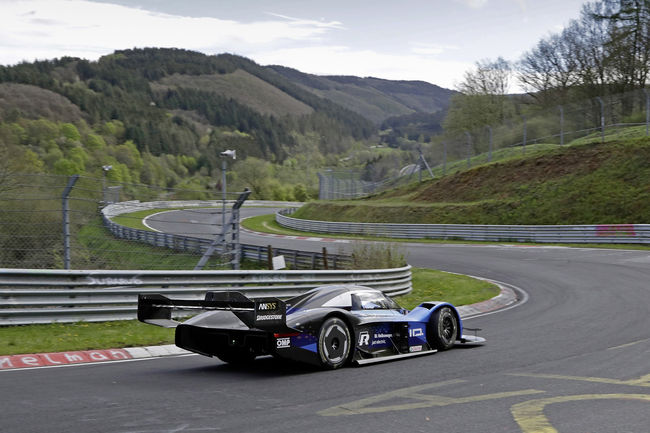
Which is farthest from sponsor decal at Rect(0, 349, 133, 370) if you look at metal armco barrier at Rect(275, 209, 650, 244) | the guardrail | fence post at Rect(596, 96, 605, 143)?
fence post at Rect(596, 96, 605, 143)

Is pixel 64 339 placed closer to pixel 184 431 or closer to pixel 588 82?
pixel 184 431

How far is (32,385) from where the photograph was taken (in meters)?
7.02

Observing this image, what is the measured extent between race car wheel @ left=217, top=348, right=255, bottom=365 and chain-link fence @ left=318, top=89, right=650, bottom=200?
32.9 m

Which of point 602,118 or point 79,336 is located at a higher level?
point 602,118

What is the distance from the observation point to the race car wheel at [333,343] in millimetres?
8055

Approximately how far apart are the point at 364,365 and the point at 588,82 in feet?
195

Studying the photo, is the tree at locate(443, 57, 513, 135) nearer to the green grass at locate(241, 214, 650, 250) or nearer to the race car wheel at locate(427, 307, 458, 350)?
the green grass at locate(241, 214, 650, 250)

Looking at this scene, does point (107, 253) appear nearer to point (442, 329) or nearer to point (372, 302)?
point (372, 302)

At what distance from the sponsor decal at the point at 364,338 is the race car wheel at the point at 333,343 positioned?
0.20 metres

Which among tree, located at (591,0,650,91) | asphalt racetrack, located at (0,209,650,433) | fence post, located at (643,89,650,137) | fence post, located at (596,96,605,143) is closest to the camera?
asphalt racetrack, located at (0,209,650,433)

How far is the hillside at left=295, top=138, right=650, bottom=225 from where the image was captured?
→ 35.5 m

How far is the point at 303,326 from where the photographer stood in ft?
25.7

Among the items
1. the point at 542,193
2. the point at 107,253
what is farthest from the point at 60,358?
the point at 542,193

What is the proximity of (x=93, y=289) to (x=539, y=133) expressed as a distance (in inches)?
1484
